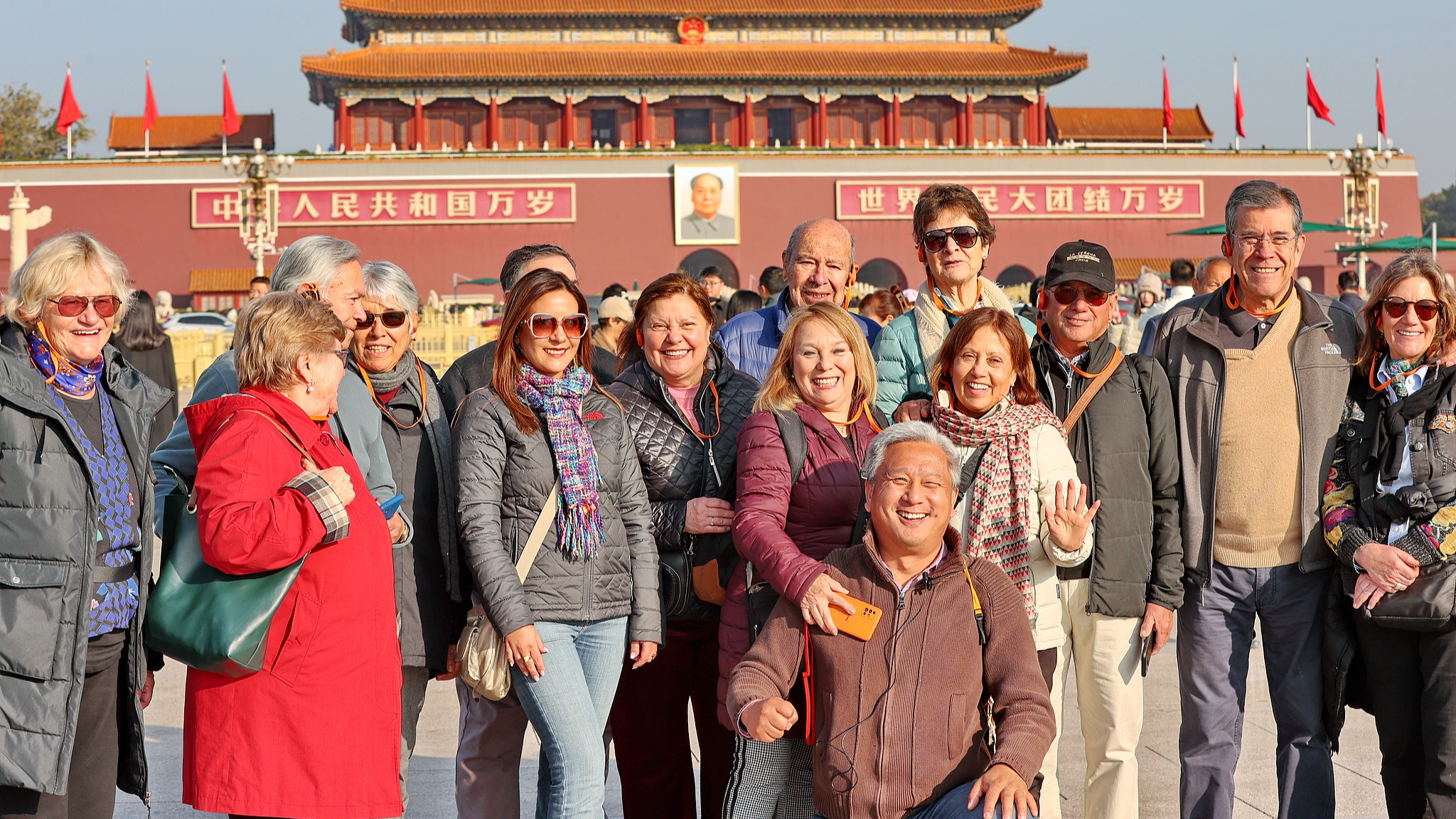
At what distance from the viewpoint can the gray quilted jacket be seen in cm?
291

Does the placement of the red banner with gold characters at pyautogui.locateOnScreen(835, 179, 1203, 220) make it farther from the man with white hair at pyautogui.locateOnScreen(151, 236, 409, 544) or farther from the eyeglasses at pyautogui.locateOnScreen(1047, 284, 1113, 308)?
the man with white hair at pyautogui.locateOnScreen(151, 236, 409, 544)

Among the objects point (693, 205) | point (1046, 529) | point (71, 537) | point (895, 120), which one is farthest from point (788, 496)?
point (895, 120)

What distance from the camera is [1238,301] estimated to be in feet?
11.7

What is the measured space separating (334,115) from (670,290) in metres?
27.7

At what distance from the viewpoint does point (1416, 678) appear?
10.5 ft

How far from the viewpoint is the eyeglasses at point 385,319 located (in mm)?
3303

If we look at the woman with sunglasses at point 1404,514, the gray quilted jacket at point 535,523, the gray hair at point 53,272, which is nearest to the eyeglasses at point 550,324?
the gray quilted jacket at point 535,523

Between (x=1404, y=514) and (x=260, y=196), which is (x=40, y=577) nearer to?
(x=1404, y=514)

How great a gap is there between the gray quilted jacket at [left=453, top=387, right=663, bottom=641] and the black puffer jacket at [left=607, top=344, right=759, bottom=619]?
15cm

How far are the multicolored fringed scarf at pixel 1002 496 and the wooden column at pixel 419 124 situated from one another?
2633cm

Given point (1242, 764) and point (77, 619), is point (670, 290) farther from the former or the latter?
point (1242, 764)

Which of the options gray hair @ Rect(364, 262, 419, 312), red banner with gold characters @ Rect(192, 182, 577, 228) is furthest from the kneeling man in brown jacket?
red banner with gold characters @ Rect(192, 182, 577, 228)

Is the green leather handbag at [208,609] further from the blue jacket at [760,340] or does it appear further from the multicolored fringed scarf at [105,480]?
the blue jacket at [760,340]

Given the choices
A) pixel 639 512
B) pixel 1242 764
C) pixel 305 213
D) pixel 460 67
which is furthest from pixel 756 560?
pixel 460 67
